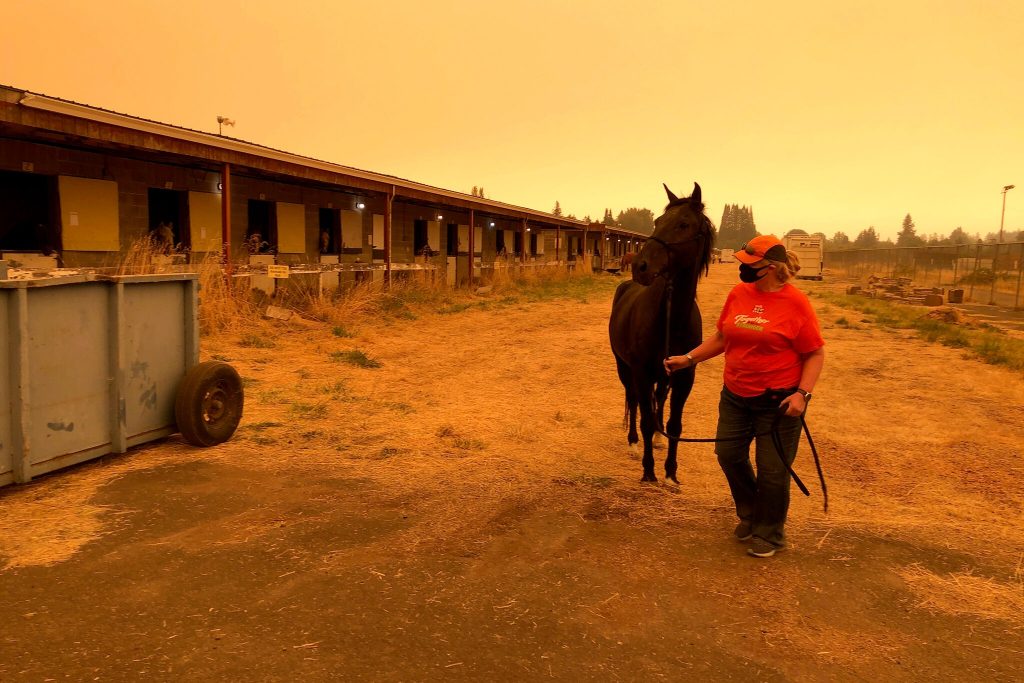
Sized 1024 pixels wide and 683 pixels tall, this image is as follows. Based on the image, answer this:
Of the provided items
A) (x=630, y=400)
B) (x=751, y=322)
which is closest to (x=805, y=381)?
(x=751, y=322)

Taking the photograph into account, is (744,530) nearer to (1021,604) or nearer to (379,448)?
(1021,604)

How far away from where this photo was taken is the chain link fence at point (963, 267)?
2343cm

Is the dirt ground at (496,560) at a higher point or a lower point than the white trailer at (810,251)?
lower

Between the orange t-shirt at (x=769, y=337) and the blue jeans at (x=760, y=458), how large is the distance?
0.09 metres

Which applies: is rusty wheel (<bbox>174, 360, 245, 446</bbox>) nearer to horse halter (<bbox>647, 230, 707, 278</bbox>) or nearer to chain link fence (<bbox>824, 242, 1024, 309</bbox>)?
horse halter (<bbox>647, 230, 707, 278</bbox>)

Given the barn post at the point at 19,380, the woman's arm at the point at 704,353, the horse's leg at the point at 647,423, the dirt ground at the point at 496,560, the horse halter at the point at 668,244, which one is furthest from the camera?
the horse's leg at the point at 647,423

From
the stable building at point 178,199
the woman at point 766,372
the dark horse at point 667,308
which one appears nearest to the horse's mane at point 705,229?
the dark horse at point 667,308

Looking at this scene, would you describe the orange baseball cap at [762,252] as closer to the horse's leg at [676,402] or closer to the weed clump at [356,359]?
the horse's leg at [676,402]

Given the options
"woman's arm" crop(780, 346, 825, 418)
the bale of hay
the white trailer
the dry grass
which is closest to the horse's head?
"woman's arm" crop(780, 346, 825, 418)

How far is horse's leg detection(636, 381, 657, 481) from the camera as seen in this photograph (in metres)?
4.68

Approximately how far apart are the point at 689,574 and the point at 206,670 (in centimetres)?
231

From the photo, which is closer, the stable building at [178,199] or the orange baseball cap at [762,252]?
the orange baseball cap at [762,252]

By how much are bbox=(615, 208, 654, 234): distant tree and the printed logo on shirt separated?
539 feet

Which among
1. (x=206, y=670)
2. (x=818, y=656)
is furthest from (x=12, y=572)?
(x=818, y=656)
